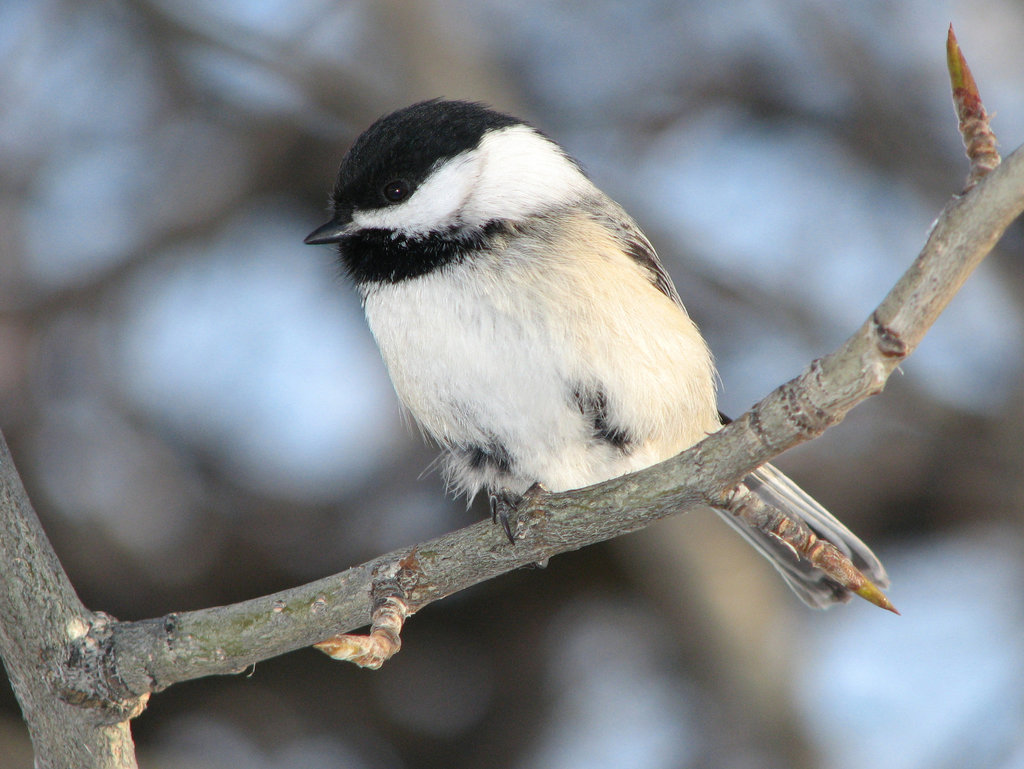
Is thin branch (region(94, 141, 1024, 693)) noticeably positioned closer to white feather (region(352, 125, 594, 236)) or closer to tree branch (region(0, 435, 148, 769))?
tree branch (region(0, 435, 148, 769))

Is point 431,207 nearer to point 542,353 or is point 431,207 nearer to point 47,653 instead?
point 542,353

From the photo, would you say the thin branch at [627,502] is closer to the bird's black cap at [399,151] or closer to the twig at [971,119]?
the twig at [971,119]

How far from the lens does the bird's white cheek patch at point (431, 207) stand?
7.22 ft

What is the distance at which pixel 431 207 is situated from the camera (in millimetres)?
2223

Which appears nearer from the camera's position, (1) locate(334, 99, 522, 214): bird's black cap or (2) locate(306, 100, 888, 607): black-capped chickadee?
(2) locate(306, 100, 888, 607): black-capped chickadee

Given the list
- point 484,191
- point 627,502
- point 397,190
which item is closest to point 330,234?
point 397,190

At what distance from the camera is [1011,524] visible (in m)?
3.47

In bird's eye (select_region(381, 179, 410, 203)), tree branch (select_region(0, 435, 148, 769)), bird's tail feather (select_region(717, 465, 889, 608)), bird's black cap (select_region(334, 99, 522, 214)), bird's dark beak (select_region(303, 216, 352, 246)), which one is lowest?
tree branch (select_region(0, 435, 148, 769))

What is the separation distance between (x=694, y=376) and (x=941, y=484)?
5.35ft

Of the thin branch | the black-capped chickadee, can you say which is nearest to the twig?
the thin branch

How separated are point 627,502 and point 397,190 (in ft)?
3.29

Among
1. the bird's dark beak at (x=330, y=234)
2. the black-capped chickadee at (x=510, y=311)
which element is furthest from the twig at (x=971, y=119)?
the bird's dark beak at (x=330, y=234)

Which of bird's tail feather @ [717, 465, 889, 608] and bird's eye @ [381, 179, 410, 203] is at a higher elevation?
bird's eye @ [381, 179, 410, 203]

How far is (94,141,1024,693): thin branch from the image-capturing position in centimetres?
123
